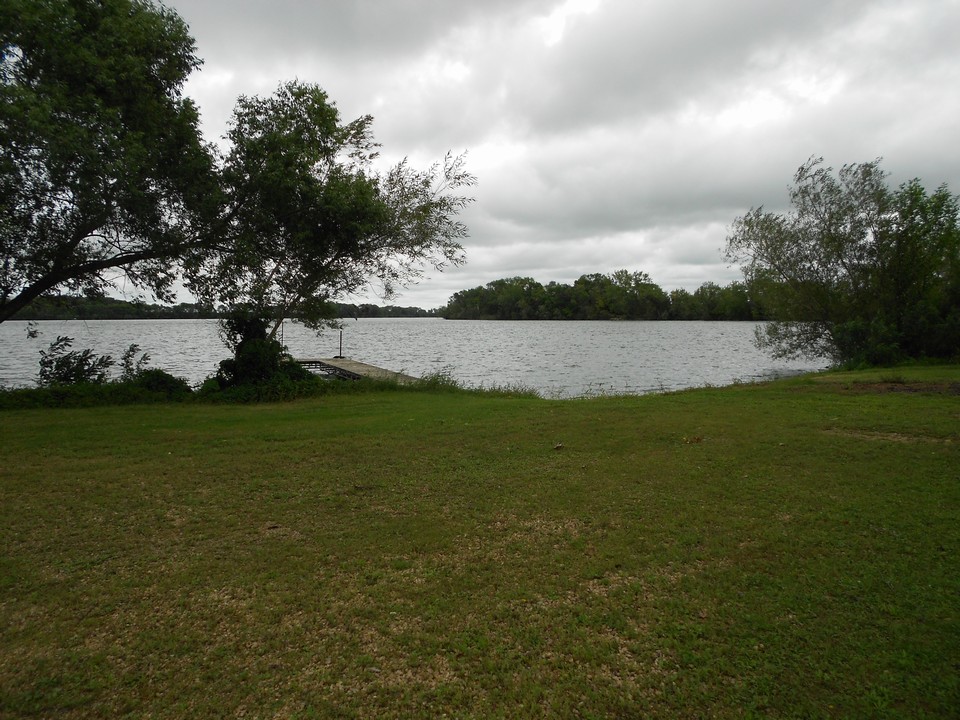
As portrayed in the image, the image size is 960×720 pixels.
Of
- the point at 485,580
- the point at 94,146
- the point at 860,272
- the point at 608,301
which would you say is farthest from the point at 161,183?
the point at 608,301

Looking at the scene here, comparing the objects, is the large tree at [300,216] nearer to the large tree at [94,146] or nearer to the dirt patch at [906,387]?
the large tree at [94,146]

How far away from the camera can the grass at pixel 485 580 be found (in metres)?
2.94

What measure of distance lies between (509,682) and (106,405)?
1338 cm

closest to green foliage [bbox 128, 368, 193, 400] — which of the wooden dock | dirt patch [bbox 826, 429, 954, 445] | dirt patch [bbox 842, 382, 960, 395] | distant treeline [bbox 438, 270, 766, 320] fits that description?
the wooden dock

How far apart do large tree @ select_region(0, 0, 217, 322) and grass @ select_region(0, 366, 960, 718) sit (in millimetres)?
5083

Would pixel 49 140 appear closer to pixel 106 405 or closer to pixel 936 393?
pixel 106 405

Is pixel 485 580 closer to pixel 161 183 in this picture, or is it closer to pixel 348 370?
pixel 161 183

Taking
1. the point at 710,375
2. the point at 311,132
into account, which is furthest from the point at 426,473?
the point at 710,375

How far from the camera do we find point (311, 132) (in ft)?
48.6

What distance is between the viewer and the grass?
2936 mm

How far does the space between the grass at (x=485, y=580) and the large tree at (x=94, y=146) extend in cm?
508

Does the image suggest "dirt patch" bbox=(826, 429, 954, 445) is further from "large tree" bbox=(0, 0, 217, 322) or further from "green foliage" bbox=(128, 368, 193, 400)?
"green foliage" bbox=(128, 368, 193, 400)

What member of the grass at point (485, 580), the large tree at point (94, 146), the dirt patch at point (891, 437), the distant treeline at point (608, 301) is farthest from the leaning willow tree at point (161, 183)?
the distant treeline at point (608, 301)

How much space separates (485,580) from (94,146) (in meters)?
10.5
